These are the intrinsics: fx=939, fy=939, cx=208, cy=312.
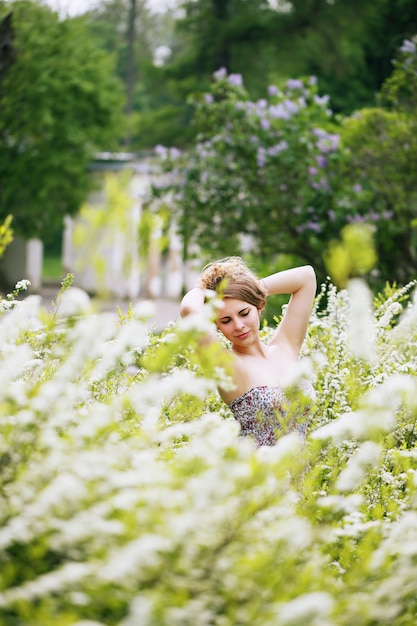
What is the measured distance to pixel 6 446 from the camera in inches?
82.7

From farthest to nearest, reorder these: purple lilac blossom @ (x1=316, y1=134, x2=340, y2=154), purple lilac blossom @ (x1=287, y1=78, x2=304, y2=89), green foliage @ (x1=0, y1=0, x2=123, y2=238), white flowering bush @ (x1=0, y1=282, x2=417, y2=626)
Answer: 1. green foliage @ (x1=0, y1=0, x2=123, y2=238)
2. purple lilac blossom @ (x1=287, y1=78, x2=304, y2=89)
3. purple lilac blossom @ (x1=316, y1=134, x2=340, y2=154)
4. white flowering bush @ (x1=0, y1=282, x2=417, y2=626)

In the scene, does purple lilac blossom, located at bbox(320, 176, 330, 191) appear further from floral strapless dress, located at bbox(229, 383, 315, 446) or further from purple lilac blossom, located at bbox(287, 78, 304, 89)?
floral strapless dress, located at bbox(229, 383, 315, 446)

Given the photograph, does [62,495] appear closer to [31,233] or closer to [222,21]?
[31,233]

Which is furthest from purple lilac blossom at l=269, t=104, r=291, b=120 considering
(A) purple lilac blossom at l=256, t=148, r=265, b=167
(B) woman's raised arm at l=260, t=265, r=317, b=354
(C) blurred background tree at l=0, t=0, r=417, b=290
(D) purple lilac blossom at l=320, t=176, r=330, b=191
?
(B) woman's raised arm at l=260, t=265, r=317, b=354

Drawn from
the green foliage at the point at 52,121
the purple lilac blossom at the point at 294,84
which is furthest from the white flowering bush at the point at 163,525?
the green foliage at the point at 52,121

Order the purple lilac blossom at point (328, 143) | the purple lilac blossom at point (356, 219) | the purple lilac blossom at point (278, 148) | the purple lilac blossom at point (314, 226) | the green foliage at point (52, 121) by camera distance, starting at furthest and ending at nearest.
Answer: the green foliage at point (52, 121) → the purple lilac blossom at point (278, 148) → the purple lilac blossom at point (328, 143) → the purple lilac blossom at point (314, 226) → the purple lilac blossom at point (356, 219)

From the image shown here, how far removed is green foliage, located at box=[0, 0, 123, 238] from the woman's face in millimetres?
20125

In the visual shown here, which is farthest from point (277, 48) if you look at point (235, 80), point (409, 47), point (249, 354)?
point (249, 354)

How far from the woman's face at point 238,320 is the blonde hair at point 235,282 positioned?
0.03 m

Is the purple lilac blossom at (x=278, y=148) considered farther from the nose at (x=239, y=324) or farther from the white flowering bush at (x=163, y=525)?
the white flowering bush at (x=163, y=525)

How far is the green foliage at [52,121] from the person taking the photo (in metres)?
24.1

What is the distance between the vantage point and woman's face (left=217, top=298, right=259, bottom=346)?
355cm

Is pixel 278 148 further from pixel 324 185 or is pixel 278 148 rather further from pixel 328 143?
pixel 324 185

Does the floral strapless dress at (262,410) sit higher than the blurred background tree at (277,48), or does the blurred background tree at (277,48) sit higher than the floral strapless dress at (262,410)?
the blurred background tree at (277,48)
